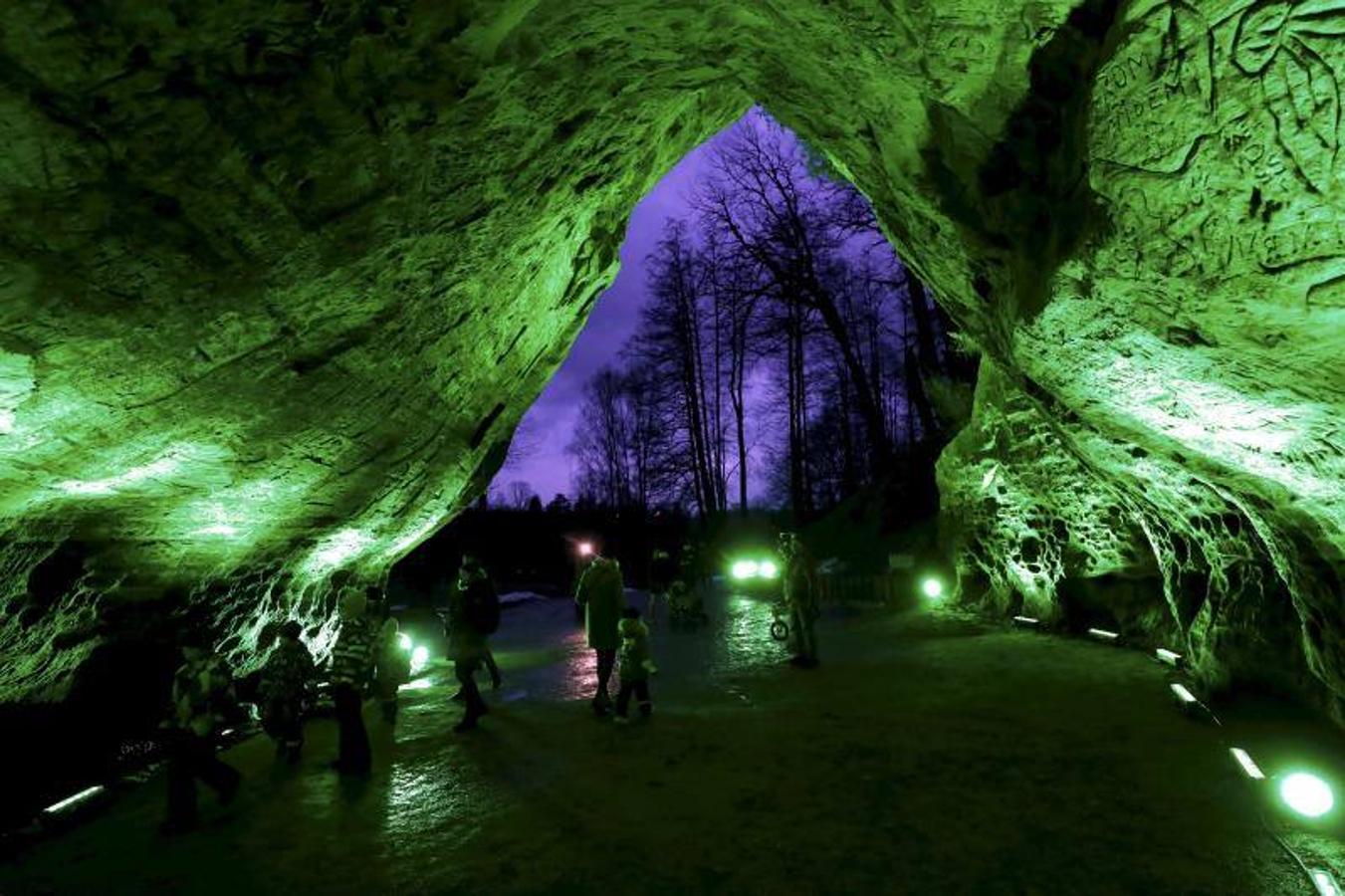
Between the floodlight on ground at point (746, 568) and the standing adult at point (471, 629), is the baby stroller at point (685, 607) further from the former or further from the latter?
the floodlight on ground at point (746, 568)

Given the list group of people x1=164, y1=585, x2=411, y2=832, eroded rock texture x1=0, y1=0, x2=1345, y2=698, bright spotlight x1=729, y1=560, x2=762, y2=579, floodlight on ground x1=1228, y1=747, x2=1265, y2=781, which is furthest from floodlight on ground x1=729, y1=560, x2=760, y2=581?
floodlight on ground x1=1228, y1=747, x2=1265, y2=781

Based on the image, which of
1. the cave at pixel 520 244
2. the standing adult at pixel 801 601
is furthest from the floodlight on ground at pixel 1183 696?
the standing adult at pixel 801 601

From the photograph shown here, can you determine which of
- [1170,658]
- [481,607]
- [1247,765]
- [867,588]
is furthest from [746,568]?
[1247,765]

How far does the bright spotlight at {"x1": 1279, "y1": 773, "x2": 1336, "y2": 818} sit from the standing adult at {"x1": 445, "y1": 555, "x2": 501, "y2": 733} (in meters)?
7.32

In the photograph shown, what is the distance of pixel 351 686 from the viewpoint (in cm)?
659

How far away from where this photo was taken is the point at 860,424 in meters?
39.4

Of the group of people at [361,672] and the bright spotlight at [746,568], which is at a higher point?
the bright spotlight at [746,568]

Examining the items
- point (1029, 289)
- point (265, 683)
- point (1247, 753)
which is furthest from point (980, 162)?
point (265, 683)

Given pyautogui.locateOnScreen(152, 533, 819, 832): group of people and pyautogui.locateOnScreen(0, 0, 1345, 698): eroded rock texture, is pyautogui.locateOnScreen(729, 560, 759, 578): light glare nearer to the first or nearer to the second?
pyautogui.locateOnScreen(152, 533, 819, 832): group of people

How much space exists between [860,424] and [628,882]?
3741 cm

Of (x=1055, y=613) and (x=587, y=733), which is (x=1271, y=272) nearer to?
(x=587, y=733)

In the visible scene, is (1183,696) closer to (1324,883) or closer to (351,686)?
(1324,883)

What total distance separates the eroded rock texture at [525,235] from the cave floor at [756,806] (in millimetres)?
2095

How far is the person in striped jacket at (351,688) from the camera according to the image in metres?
6.56
